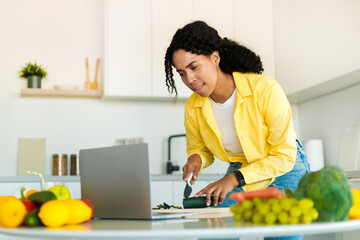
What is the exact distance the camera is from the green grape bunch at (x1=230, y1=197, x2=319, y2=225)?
1.00m

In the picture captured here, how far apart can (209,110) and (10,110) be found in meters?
2.48

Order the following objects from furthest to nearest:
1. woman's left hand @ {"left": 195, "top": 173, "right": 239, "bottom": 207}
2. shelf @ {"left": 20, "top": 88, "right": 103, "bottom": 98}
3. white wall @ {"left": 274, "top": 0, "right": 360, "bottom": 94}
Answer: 1. shelf @ {"left": 20, "top": 88, "right": 103, "bottom": 98}
2. white wall @ {"left": 274, "top": 0, "right": 360, "bottom": 94}
3. woman's left hand @ {"left": 195, "top": 173, "right": 239, "bottom": 207}

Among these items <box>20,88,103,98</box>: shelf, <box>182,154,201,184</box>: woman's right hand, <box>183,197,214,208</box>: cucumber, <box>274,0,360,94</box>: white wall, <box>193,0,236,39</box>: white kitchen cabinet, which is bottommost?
<box>183,197,214,208</box>: cucumber

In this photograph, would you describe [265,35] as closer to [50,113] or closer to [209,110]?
[50,113]

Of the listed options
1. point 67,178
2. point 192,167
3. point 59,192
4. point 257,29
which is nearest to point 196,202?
point 192,167

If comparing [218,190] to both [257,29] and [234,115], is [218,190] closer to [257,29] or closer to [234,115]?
[234,115]

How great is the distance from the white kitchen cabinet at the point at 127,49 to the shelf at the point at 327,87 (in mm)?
1246

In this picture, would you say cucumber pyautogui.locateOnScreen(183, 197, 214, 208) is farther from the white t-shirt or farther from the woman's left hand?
→ the white t-shirt

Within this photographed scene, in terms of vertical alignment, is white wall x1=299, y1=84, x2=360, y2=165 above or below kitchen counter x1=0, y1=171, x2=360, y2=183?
above

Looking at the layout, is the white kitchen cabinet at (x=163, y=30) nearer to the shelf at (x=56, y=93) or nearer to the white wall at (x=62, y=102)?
the white wall at (x=62, y=102)

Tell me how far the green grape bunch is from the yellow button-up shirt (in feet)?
1.90

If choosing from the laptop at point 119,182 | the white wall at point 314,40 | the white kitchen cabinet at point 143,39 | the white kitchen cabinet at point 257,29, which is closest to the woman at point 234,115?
the laptop at point 119,182

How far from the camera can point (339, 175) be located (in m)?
1.08

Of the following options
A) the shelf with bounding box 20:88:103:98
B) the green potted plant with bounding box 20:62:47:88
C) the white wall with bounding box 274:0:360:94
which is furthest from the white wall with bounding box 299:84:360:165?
the green potted plant with bounding box 20:62:47:88
